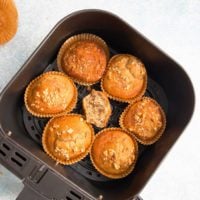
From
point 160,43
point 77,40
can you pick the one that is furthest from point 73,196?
point 160,43

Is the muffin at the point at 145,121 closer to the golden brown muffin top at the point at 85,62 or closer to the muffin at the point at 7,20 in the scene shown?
the golden brown muffin top at the point at 85,62

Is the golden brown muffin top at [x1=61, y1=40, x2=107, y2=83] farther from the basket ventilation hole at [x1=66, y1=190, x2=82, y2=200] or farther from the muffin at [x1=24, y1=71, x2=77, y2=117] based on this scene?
the basket ventilation hole at [x1=66, y1=190, x2=82, y2=200]

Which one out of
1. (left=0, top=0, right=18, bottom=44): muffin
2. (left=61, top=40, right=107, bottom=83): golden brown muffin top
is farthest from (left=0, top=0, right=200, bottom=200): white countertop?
(left=61, top=40, right=107, bottom=83): golden brown muffin top

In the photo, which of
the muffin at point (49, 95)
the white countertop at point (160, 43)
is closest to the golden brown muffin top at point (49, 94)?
the muffin at point (49, 95)

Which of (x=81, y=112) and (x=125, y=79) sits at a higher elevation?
(x=125, y=79)

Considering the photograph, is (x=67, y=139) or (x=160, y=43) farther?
(x=160, y=43)

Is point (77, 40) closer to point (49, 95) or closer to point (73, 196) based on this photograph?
point (49, 95)
